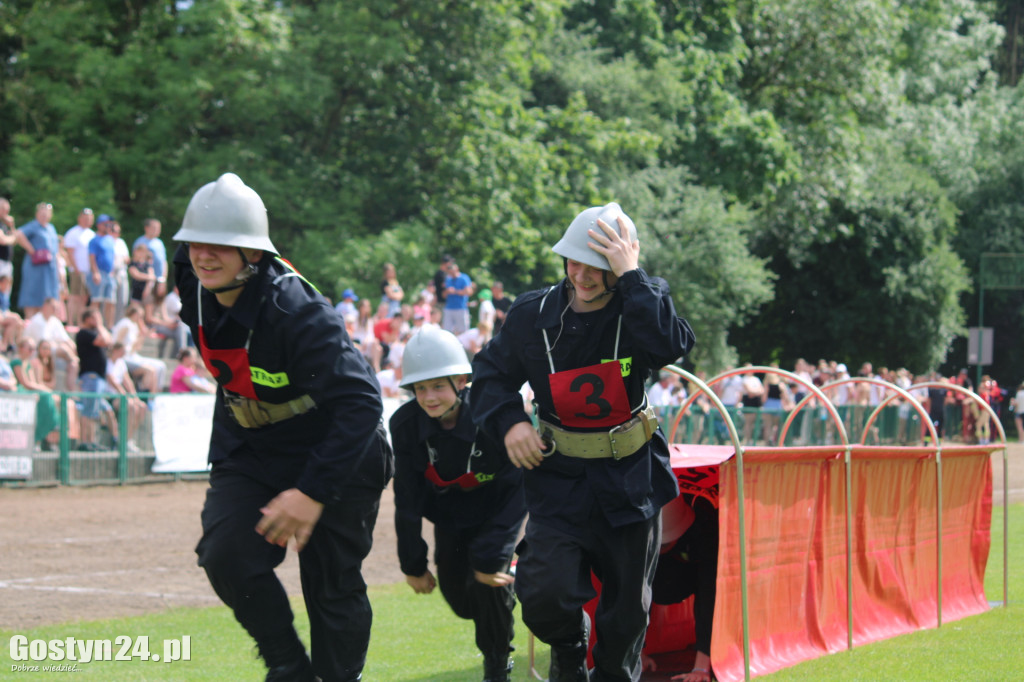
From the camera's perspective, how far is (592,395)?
5203mm

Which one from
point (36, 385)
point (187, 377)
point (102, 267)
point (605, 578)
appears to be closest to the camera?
point (605, 578)

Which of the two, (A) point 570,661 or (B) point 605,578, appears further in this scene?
(A) point 570,661

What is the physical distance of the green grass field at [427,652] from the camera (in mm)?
6938

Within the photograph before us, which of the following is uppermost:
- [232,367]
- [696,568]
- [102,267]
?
[102,267]

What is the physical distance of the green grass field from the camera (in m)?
6.94

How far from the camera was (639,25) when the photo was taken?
35875 millimetres

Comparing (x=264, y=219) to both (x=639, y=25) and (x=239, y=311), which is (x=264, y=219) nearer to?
(x=239, y=311)

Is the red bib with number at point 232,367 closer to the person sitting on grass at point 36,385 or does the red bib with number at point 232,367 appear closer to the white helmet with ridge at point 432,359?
the white helmet with ridge at point 432,359

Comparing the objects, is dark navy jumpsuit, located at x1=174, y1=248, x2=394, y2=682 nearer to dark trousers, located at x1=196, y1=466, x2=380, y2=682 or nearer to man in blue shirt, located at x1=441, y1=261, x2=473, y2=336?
dark trousers, located at x1=196, y1=466, x2=380, y2=682

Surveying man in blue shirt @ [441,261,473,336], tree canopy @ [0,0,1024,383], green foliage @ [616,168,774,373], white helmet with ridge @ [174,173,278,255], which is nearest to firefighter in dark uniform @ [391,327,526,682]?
white helmet with ridge @ [174,173,278,255]

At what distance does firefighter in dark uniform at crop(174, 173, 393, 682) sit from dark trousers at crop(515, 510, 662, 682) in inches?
28.9

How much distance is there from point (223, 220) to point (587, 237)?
147 centimetres

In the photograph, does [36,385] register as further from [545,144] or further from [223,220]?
[545,144]

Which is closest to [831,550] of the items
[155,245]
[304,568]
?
[304,568]
